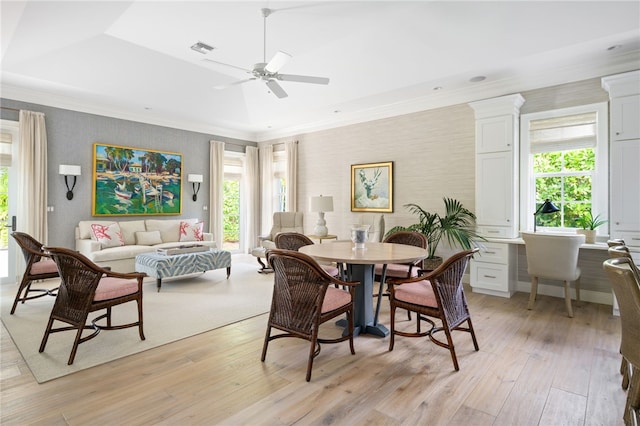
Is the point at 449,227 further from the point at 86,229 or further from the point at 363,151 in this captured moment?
the point at 86,229

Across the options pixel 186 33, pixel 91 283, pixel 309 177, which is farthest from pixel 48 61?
pixel 309 177

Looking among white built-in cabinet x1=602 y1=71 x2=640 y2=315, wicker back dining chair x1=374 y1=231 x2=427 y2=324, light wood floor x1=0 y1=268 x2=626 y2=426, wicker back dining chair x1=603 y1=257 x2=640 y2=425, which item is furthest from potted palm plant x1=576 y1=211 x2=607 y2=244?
wicker back dining chair x1=603 y1=257 x2=640 y2=425

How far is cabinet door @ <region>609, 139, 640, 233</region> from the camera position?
11.8ft

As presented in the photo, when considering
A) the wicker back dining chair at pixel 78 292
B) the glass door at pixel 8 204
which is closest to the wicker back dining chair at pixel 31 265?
the wicker back dining chair at pixel 78 292

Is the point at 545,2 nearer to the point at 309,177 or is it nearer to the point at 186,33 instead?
the point at 186,33

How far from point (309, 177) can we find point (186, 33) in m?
3.83

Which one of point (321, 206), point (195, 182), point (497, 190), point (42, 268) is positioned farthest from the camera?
point (195, 182)

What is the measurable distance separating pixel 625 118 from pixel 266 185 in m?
6.28

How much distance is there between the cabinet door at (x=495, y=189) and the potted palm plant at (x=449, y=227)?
0.21 meters

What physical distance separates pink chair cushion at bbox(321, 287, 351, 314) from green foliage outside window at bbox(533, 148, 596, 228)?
342 cm

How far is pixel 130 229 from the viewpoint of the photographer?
19.5 feet

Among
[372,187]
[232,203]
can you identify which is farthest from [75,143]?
[372,187]

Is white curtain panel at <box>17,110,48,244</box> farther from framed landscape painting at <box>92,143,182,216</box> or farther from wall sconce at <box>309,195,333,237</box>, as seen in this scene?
wall sconce at <box>309,195,333,237</box>

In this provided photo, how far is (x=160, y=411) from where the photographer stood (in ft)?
6.31
